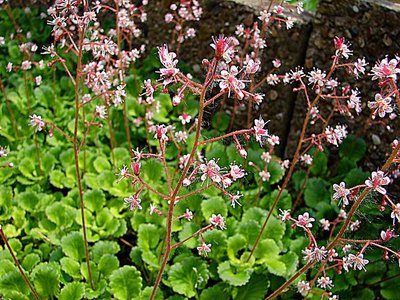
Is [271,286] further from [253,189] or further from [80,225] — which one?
→ [80,225]

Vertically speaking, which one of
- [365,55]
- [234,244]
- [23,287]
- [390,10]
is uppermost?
[390,10]

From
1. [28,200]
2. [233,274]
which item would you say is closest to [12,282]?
[28,200]

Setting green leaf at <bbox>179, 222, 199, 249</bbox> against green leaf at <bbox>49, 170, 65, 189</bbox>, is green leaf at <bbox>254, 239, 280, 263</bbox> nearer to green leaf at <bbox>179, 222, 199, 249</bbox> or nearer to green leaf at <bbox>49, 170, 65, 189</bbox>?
green leaf at <bbox>179, 222, 199, 249</bbox>

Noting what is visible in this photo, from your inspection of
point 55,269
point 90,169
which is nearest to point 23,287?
point 55,269

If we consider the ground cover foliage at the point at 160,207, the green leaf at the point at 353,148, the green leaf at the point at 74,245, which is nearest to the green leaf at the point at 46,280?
the ground cover foliage at the point at 160,207

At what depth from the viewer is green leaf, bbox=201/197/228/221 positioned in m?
2.50

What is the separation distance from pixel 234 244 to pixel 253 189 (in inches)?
19.0

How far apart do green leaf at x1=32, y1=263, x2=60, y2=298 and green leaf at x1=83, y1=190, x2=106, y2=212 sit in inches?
17.5

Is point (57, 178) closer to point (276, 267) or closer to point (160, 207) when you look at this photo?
point (160, 207)

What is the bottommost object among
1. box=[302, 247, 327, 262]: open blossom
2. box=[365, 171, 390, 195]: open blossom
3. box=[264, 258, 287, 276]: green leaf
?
box=[264, 258, 287, 276]: green leaf

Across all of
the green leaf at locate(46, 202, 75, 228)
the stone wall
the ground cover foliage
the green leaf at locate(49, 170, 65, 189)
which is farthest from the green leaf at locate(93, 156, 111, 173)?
the stone wall

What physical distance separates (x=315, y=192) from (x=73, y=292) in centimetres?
132

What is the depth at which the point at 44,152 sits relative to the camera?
9.62 ft

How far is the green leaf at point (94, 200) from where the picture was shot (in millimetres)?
2602
